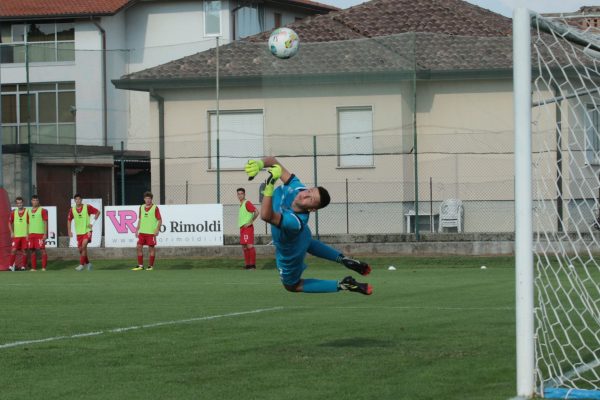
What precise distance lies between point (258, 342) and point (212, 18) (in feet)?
135

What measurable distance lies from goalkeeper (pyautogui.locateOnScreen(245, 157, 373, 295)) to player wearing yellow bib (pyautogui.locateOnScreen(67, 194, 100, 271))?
1747 centimetres

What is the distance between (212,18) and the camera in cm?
5088

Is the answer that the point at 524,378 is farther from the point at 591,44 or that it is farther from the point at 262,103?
the point at 262,103

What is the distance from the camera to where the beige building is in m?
29.5

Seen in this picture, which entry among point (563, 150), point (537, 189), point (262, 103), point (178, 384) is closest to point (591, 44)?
point (537, 189)

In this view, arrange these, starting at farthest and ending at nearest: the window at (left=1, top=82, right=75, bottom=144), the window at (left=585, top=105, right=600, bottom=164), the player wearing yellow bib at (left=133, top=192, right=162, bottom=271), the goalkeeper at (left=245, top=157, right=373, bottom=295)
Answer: the window at (left=1, top=82, right=75, bottom=144), the player wearing yellow bib at (left=133, top=192, right=162, bottom=271), the goalkeeper at (left=245, top=157, right=373, bottom=295), the window at (left=585, top=105, right=600, bottom=164)

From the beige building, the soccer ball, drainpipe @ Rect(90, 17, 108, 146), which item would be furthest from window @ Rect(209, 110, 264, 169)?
the soccer ball

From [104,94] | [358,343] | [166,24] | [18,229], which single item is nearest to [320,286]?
[358,343]

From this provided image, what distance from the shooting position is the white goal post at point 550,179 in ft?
25.7

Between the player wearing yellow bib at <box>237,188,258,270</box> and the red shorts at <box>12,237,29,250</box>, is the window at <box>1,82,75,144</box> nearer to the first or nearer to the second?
the red shorts at <box>12,237,29,250</box>

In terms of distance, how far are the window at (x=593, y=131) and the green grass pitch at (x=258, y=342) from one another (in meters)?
1.97

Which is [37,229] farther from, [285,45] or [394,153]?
[394,153]

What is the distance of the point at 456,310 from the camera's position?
14.5 m

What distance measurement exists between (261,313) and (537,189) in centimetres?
595
